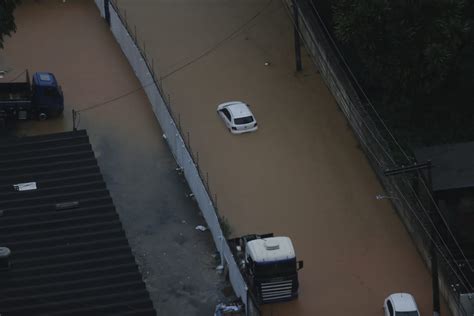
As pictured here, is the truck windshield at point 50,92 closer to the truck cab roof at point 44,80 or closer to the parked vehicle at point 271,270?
the truck cab roof at point 44,80

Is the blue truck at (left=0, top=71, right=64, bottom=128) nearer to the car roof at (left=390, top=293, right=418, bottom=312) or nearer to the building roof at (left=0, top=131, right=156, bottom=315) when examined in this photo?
the building roof at (left=0, top=131, right=156, bottom=315)

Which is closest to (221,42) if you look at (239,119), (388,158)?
(239,119)

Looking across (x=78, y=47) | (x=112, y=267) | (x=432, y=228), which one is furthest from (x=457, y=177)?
(x=78, y=47)

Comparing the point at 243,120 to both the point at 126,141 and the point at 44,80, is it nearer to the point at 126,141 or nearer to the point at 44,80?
the point at 126,141

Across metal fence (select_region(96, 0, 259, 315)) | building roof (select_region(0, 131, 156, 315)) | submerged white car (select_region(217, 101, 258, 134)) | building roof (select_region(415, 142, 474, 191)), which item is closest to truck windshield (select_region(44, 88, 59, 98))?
building roof (select_region(0, 131, 156, 315))

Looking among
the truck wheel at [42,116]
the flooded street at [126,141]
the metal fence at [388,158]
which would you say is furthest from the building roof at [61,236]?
the metal fence at [388,158]

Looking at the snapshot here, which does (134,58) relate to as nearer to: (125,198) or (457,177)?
(125,198)
